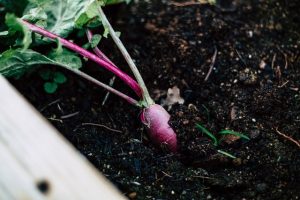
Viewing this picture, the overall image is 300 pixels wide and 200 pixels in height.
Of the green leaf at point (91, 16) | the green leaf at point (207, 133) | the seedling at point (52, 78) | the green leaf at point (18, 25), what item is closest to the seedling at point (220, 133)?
the green leaf at point (207, 133)

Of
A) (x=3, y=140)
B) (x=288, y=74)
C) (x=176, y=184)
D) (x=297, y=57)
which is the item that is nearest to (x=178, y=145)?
(x=176, y=184)

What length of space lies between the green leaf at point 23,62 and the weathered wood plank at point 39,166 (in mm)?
735

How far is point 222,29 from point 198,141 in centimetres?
69

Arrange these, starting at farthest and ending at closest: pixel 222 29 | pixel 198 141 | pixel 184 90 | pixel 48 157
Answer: pixel 222 29 → pixel 184 90 → pixel 198 141 → pixel 48 157

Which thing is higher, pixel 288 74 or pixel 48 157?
pixel 48 157

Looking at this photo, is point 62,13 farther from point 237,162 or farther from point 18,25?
point 237,162

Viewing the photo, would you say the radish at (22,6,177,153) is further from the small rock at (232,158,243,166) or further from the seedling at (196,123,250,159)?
the small rock at (232,158,243,166)

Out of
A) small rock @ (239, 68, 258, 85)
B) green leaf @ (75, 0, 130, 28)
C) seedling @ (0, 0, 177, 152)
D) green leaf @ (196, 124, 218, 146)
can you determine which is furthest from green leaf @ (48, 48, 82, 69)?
small rock @ (239, 68, 258, 85)

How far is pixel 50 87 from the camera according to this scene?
6.20 ft

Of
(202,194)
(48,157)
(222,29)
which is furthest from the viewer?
(222,29)

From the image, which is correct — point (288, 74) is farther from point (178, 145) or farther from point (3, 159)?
point (3, 159)

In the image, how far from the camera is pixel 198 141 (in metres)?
1.72

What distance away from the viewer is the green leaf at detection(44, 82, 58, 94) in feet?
6.17

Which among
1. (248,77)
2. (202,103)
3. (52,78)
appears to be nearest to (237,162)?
(202,103)
